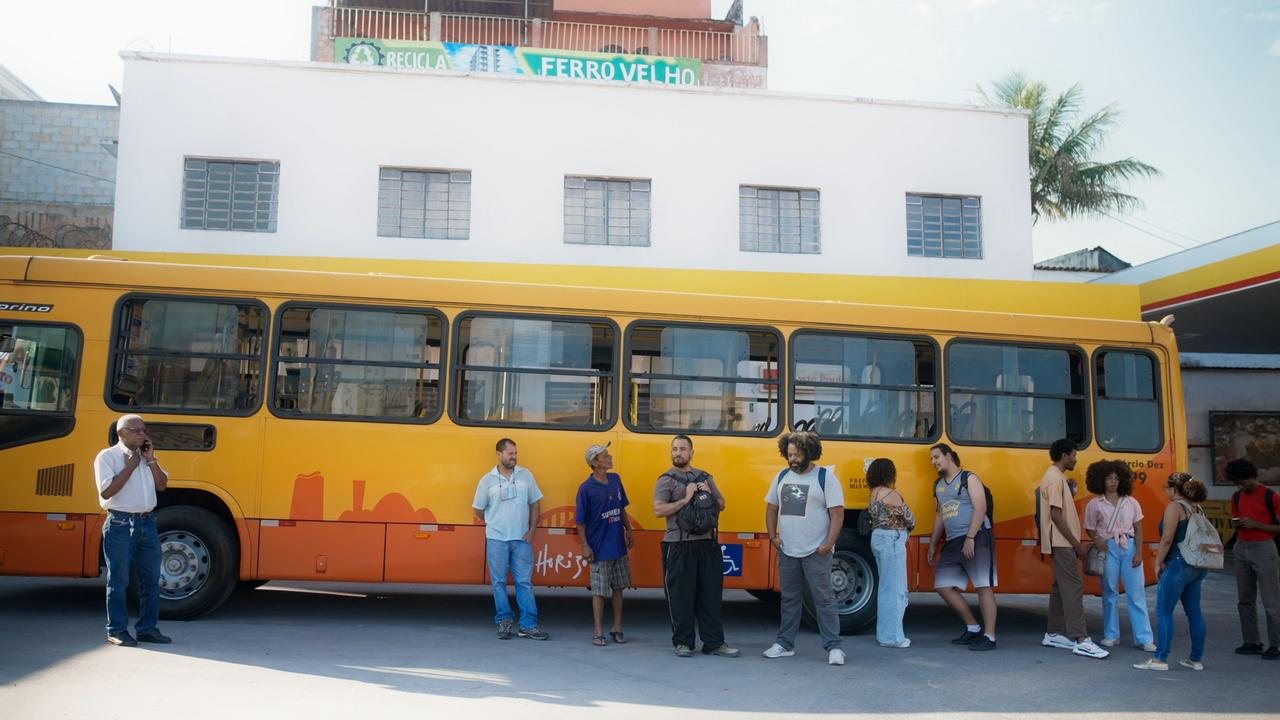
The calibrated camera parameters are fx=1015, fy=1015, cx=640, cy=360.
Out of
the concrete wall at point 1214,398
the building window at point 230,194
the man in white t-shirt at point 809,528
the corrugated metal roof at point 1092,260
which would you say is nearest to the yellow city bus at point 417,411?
the man in white t-shirt at point 809,528

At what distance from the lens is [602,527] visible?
8.52 metres

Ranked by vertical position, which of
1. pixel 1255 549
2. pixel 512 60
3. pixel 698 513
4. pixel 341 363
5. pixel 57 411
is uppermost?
pixel 512 60

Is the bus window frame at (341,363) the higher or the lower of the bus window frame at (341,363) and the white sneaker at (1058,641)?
the higher

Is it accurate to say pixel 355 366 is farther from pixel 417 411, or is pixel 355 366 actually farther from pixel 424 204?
pixel 424 204

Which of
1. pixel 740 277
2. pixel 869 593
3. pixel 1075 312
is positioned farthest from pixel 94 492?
pixel 1075 312

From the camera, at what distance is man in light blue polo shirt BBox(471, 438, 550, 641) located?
28.4 ft

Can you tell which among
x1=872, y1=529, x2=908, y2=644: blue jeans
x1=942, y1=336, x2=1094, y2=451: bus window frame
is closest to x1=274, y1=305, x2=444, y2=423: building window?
x1=872, y1=529, x2=908, y2=644: blue jeans

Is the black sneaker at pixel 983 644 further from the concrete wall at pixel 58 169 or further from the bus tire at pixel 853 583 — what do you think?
the concrete wall at pixel 58 169

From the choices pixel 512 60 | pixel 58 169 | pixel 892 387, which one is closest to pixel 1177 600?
pixel 892 387

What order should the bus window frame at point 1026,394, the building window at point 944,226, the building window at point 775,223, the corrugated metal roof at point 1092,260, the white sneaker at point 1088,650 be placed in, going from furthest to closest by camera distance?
the corrugated metal roof at point 1092,260
the building window at point 944,226
the building window at point 775,223
the bus window frame at point 1026,394
the white sneaker at point 1088,650

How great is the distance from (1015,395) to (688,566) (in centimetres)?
397

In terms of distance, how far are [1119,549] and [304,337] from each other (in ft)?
24.9

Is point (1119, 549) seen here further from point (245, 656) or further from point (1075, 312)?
point (1075, 312)

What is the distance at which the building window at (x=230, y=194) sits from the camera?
1750cm
